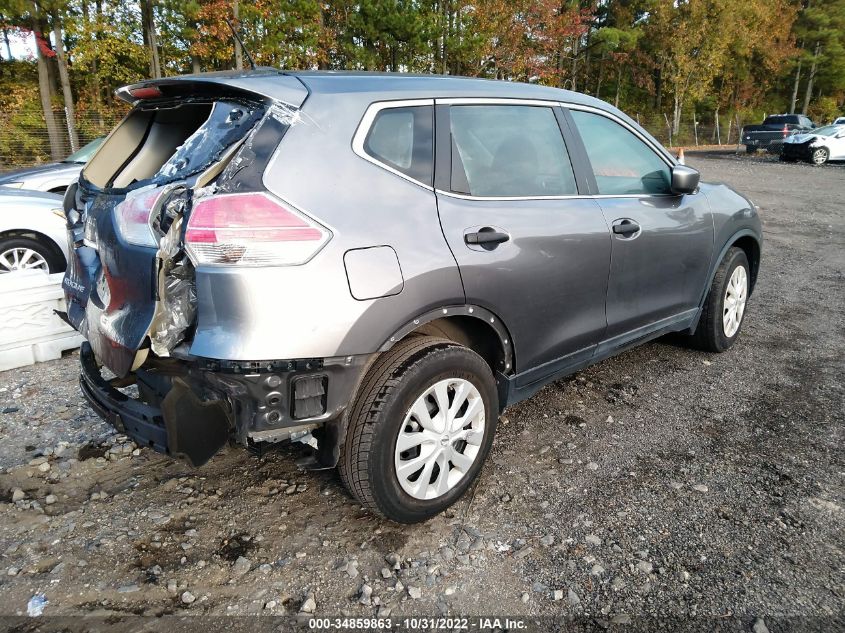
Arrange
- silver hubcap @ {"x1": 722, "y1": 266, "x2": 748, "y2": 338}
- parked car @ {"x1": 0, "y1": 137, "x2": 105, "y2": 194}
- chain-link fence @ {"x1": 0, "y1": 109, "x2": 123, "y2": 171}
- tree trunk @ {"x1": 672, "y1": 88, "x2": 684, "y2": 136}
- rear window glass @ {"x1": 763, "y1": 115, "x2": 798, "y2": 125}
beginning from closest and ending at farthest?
silver hubcap @ {"x1": 722, "y1": 266, "x2": 748, "y2": 338}, parked car @ {"x1": 0, "y1": 137, "x2": 105, "y2": 194}, chain-link fence @ {"x1": 0, "y1": 109, "x2": 123, "y2": 171}, rear window glass @ {"x1": 763, "y1": 115, "x2": 798, "y2": 125}, tree trunk @ {"x1": 672, "y1": 88, "x2": 684, "y2": 136}

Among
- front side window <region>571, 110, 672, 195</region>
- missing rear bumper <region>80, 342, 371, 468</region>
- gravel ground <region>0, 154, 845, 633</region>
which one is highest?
front side window <region>571, 110, 672, 195</region>

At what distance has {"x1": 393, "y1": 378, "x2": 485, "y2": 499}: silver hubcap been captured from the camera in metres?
2.51

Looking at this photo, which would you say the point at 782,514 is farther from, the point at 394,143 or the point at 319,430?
the point at 394,143

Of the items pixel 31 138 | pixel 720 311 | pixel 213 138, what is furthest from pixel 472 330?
pixel 31 138

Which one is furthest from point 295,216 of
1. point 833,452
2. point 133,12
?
point 133,12

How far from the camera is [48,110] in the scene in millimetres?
18297

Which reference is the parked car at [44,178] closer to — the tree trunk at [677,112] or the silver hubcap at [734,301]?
the silver hubcap at [734,301]

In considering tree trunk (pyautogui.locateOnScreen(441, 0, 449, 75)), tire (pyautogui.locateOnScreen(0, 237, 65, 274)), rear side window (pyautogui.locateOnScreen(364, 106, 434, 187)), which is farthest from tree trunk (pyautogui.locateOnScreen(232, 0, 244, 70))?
rear side window (pyautogui.locateOnScreen(364, 106, 434, 187))

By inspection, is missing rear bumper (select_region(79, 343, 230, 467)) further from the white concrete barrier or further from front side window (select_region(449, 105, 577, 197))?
the white concrete barrier

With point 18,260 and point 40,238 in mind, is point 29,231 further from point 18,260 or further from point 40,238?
point 18,260

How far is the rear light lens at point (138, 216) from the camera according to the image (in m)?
2.21

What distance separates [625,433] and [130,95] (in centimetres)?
315

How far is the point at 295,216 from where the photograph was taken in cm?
211

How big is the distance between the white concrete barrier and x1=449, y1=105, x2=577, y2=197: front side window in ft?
11.4
